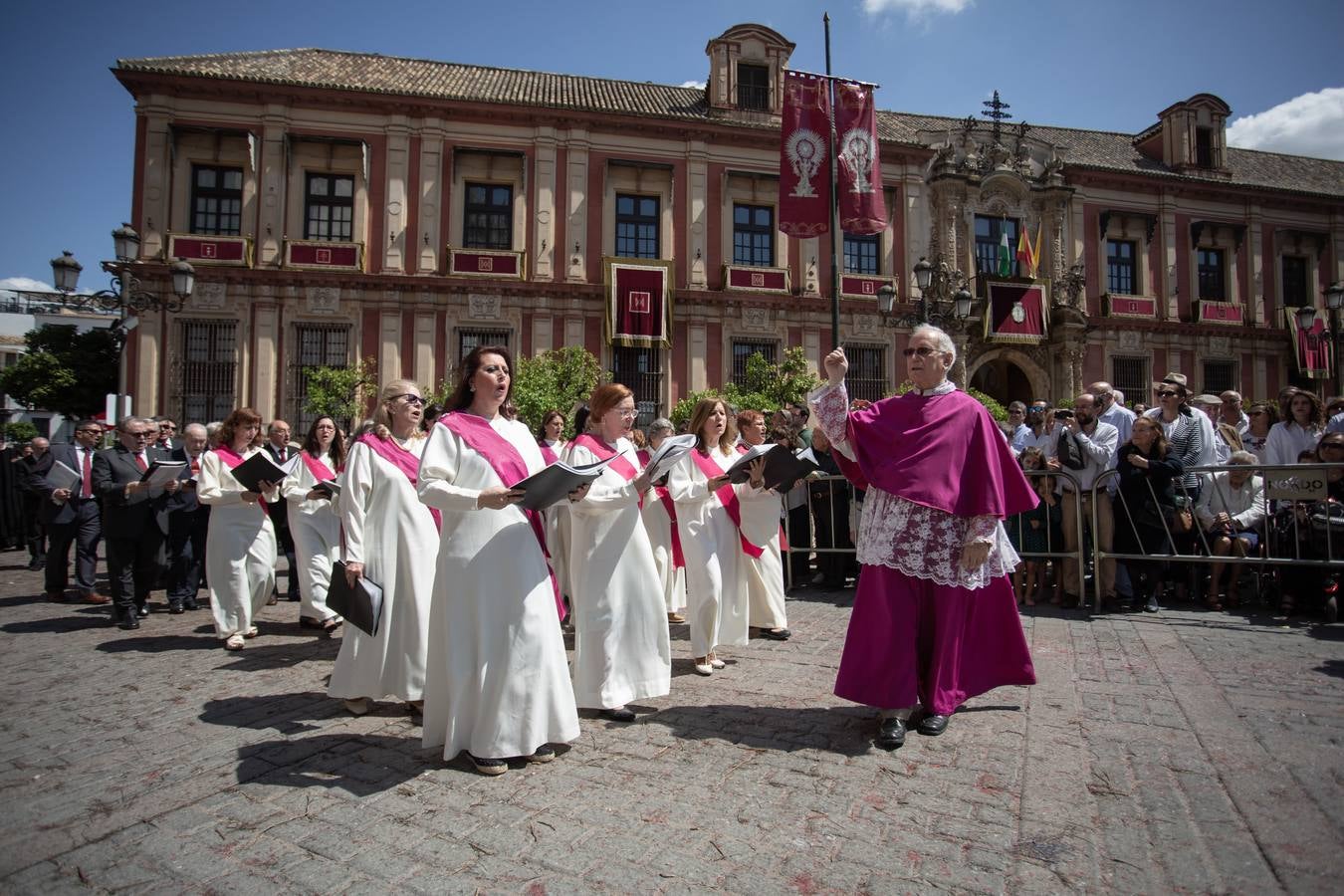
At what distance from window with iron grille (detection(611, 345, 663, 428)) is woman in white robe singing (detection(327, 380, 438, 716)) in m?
18.7

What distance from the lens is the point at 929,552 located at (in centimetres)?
397

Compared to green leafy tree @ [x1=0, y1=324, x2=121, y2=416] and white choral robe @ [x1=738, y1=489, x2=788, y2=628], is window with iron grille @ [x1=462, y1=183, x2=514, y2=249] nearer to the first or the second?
green leafy tree @ [x1=0, y1=324, x2=121, y2=416]

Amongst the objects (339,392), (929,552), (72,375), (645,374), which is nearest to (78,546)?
(929,552)

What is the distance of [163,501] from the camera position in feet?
25.0

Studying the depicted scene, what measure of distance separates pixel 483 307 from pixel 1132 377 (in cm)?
2247

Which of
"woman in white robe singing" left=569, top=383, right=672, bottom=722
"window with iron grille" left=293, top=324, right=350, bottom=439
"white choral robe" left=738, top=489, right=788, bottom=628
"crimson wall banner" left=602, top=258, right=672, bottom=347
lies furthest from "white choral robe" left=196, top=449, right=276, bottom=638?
"crimson wall banner" left=602, top=258, right=672, bottom=347

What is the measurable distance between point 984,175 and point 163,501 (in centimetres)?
2597

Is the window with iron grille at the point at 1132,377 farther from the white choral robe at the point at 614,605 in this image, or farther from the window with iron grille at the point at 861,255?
the white choral robe at the point at 614,605

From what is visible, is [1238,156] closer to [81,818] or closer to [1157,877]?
[1157,877]

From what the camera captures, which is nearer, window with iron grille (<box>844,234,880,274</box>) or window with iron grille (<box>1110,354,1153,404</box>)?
window with iron grille (<box>844,234,880,274</box>)

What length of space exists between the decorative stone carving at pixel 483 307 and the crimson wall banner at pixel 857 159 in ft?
44.2

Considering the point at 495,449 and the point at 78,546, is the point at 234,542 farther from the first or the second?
the point at 495,449

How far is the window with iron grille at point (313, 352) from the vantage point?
2169 cm

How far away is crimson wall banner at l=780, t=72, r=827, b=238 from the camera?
11.5 meters
